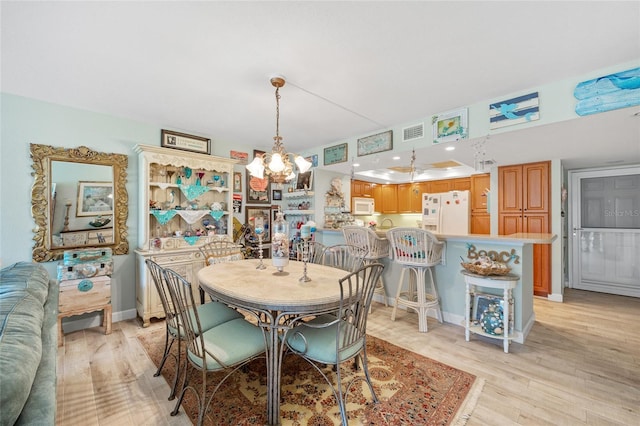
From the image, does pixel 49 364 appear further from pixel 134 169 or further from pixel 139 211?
pixel 134 169

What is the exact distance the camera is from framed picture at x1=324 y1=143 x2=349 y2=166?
395cm

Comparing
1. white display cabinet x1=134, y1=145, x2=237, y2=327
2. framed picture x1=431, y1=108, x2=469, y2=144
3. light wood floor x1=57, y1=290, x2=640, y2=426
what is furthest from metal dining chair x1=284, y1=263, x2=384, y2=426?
white display cabinet x1=134, y1=145, x2=237, y2=327

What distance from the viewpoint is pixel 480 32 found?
169 cm

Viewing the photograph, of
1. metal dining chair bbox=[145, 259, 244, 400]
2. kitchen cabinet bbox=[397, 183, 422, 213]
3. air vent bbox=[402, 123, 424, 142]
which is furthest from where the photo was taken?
kitchen cabinet bbox=[397, 183, 422, 213]

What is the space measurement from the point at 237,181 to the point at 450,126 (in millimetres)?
3125

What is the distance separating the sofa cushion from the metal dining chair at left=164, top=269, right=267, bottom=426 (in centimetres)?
56

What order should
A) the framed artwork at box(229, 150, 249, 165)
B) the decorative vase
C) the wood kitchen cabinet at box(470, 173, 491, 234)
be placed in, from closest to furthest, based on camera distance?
the decorative vase, the framed artwork at box(229, 150, 249, 165), the wood kitchen cabinet at box(470, 173, 491, 234)

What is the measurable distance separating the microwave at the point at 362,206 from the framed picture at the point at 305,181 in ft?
4.23

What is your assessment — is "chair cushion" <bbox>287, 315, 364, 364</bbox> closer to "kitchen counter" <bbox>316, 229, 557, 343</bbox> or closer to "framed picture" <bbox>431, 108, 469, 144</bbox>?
"kitchen counter" <bbox>316, 229, 557, 343</bbox>

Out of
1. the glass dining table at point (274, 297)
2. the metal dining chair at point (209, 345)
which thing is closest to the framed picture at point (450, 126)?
the glass dining table at point (274, 297)

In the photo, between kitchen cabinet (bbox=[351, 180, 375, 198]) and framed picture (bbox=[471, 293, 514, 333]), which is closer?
framed picture (bbox=[471, 293, 514, 333])

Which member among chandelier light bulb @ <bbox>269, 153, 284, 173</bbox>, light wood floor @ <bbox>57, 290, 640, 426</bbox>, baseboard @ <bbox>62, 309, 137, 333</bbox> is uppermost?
chandelier light bulb @ <bbox>269, 153, 284, 173</bbox>

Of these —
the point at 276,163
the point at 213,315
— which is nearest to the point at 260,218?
the point at 276,163

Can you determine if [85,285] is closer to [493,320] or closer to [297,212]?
[297,212]
